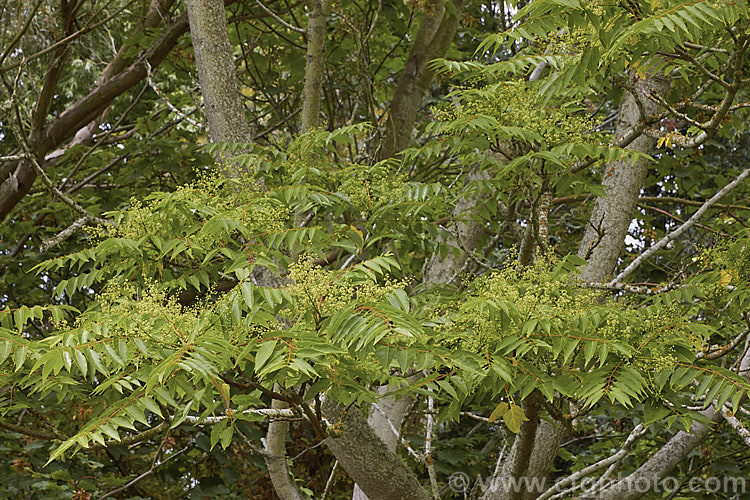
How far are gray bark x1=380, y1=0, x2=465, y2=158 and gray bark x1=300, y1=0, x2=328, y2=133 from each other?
801 mm

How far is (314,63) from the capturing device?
3.75 metres

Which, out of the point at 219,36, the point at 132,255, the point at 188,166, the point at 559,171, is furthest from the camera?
the point at 188,166

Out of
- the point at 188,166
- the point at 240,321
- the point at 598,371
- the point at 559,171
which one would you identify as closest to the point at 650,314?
the point at 598,371

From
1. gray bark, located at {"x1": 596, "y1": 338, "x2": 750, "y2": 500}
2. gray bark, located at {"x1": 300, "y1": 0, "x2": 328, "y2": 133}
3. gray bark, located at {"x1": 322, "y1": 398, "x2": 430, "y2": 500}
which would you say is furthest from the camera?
gray bark, located at {"x1": 300, "y1": 0, "x2": 328, "y2": 133}

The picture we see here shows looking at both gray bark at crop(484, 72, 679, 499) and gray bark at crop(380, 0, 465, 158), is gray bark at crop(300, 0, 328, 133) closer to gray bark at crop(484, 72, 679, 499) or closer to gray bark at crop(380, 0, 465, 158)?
gray bark at crop(380, 0, 465, 158)

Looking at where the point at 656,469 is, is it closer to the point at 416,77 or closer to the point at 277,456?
the point at 277,456

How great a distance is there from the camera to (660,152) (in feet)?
18.7

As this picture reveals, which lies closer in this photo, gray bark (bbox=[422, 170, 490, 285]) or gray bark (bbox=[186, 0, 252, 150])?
gray bark (bbox=[186, 0, 252, 150])

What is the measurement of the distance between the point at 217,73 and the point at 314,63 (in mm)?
495

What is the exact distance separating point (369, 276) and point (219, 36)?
6.47 ft

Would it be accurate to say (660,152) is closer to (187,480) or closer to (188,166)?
(188,166)

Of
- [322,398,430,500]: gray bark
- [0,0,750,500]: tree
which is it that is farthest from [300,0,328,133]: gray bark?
[322,398,430,500]: gray bark

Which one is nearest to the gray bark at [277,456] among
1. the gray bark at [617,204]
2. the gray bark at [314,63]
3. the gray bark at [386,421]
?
the gray bark at [386,421]

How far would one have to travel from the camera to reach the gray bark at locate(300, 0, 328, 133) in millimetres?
3748
